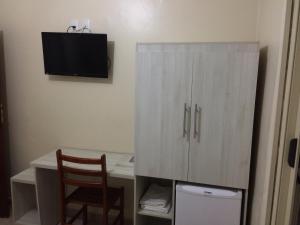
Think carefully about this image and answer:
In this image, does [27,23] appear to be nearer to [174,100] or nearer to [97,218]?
[174,100]

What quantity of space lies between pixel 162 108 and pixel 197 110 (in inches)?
10.4

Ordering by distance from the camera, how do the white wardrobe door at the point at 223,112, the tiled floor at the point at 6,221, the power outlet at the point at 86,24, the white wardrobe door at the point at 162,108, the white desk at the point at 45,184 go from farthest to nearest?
the tiled floor at the point at 6,221 < the power outlet at the point at 86,24 < the white desk at the point at 45,184 < the white wardrobe door at the point at 162,108 < the white wardrobe door at the point at 223,112

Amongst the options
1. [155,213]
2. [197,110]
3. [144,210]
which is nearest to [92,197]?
[144,210]

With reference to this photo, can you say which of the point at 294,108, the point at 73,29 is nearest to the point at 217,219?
the point at 294,108

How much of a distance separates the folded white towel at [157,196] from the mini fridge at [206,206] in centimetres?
18

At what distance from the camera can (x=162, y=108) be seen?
2.10 m

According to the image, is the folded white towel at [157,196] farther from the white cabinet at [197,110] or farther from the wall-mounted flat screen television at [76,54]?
the wall-mounted flat screen television at [76,54]

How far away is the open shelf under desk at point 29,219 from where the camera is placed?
2791mm

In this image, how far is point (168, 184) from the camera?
2.65 m

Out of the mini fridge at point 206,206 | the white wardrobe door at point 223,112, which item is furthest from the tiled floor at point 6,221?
the white wardrobe door at point 223,112

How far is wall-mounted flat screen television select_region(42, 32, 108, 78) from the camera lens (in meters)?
2.59

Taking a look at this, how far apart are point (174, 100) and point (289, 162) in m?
0.90

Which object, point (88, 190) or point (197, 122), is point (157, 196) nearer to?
point (88, 190)

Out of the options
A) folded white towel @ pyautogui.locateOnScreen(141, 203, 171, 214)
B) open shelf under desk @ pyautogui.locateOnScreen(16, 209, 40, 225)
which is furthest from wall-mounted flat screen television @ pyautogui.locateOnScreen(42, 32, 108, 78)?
open shelf under desk @ pyautogui.locateOnScreen(16, 209, 40, 225)
